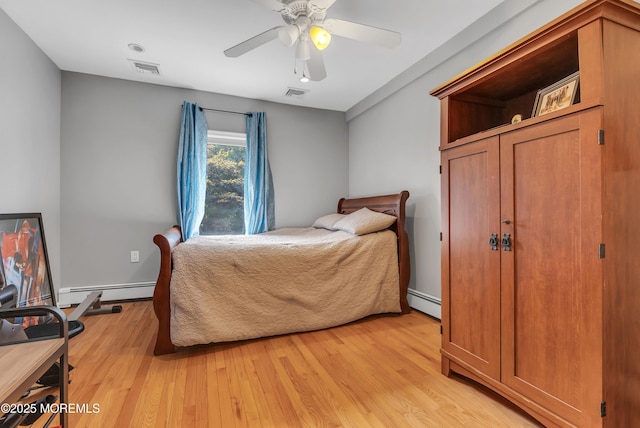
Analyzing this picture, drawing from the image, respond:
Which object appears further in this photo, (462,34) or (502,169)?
(462,34)

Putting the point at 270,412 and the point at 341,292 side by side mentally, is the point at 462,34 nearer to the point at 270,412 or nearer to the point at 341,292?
the point at 341,292

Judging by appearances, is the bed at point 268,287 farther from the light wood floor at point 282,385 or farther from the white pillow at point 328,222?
the white pillow at point 328,222

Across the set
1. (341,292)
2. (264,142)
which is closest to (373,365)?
(341,292)

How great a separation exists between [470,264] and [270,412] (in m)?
1.30

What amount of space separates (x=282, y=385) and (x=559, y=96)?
205 cm

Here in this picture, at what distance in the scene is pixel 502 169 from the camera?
4.63ft

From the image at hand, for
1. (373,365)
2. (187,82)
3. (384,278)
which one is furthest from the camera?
(187,82)

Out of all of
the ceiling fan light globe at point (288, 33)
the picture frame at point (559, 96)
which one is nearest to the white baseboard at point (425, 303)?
the picture frame at point (559, 96)

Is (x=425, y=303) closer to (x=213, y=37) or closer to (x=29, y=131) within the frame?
(x=213, y=37)

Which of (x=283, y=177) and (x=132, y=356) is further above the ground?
(x=283, y=177)

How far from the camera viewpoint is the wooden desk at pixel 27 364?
762 millimetres

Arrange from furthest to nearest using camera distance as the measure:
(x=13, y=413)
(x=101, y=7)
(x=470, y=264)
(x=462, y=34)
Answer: (x=462, y=34) < (x=101, y=7) < (x=470, y=264) < (x=13, y=413)

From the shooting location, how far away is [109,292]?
10.1ft

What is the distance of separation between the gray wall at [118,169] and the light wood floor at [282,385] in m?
1.00
